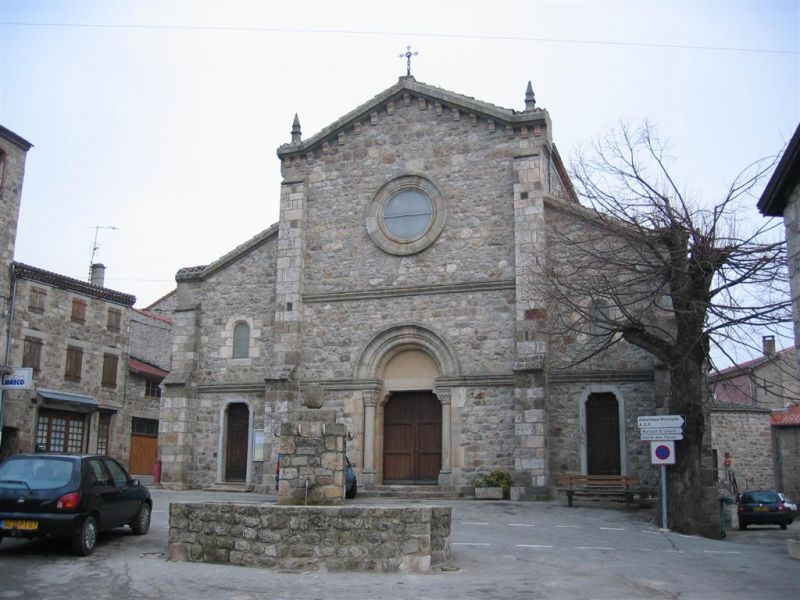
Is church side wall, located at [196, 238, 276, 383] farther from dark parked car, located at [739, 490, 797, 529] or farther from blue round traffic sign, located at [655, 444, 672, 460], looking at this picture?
dark parked car, located at [739, 490, 797, 529]

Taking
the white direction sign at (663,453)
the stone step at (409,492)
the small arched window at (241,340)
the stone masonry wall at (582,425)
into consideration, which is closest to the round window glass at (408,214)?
the small arched window at (241,340)

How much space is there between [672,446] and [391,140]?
12.2 meters

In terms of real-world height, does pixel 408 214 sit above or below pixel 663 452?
above

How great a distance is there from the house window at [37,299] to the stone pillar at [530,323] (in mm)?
19554

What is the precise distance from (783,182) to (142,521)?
11.3m

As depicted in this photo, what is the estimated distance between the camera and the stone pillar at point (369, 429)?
22.3 meters

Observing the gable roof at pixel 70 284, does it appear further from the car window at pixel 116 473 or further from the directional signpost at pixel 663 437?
the directional signpost at pixel 663 437

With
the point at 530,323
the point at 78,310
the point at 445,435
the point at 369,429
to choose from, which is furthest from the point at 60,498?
the point at 78,310

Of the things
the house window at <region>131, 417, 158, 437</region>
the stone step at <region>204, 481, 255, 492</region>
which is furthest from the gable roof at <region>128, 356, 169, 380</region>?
the stone step at <region>204, 481, 255, 492</region>

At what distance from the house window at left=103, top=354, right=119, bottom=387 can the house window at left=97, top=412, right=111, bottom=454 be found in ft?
4.44

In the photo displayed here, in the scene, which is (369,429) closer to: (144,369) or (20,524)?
(20,524)

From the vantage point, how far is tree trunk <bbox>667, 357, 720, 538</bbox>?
16359mm

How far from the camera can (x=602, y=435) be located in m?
21.0

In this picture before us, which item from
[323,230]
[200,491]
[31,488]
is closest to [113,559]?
[31,488]
